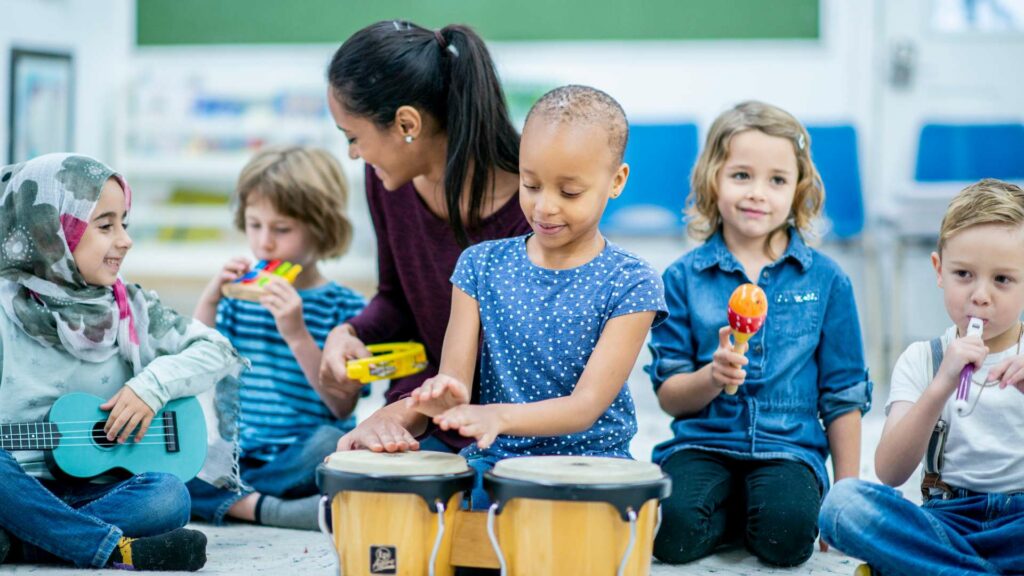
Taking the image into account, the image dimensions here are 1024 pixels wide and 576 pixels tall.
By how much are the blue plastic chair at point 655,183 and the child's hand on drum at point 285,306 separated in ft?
8.54

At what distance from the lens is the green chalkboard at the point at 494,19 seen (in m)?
5.47

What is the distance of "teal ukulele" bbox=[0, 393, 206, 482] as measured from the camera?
80.5 inches

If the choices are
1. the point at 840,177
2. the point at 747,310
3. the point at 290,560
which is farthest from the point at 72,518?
the point at 840,177

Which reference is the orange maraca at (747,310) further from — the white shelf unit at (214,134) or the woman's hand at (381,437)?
the white shelf unit at (214,134)

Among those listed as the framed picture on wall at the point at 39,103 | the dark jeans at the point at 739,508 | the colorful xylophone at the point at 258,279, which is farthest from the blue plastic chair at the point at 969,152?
the framed picture on wall at the point at 39,103

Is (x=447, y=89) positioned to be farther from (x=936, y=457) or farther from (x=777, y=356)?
(x=936, y=457)

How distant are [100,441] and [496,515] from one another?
85 cm

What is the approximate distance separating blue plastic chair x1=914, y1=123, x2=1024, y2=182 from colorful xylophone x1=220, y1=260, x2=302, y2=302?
3.40 meters

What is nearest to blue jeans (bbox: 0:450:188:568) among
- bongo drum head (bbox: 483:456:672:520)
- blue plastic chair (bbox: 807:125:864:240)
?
bongo drum head (bbox: 483:456:672:520)

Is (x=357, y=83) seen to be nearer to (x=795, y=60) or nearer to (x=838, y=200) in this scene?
(x=838, y=200)

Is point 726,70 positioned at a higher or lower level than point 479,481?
higher

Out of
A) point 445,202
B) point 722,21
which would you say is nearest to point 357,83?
point 445,202

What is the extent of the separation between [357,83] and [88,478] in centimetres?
87

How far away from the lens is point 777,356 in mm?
2275
